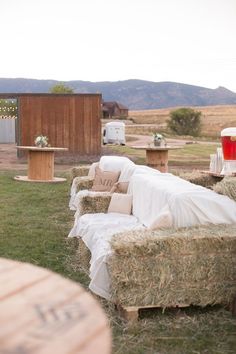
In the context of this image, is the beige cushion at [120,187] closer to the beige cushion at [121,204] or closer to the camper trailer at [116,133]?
the beige cushion at [121,204]

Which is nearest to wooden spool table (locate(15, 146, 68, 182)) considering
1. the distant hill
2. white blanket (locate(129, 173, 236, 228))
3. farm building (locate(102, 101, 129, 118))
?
white blanket (locate(129, 173, 236, 228))

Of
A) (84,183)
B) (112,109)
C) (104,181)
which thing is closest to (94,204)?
(104,181)

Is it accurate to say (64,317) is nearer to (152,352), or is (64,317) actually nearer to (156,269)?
(152,352)

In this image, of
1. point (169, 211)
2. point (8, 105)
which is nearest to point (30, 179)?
point (169, 211)

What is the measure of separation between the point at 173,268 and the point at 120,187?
10.6ft

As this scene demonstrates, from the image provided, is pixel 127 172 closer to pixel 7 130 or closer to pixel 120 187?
pixel 120 187

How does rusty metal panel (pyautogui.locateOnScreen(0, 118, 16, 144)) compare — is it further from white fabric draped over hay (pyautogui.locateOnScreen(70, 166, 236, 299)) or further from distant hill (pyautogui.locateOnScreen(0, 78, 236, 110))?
distant hill (pyautogui.locateOnScreen(0, 78, 236, 110))

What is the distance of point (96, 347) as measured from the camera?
1.70 meters

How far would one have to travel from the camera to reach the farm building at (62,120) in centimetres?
1948

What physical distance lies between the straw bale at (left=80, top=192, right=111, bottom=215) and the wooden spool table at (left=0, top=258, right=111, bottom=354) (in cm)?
451

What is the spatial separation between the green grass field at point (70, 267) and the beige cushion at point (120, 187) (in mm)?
897

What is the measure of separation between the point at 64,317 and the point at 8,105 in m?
31.2

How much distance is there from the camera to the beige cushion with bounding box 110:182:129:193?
748 centimetres

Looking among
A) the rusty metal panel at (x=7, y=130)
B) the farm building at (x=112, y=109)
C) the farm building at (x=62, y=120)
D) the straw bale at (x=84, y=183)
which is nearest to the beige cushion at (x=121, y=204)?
the straw bale at (x=84, y=183)
